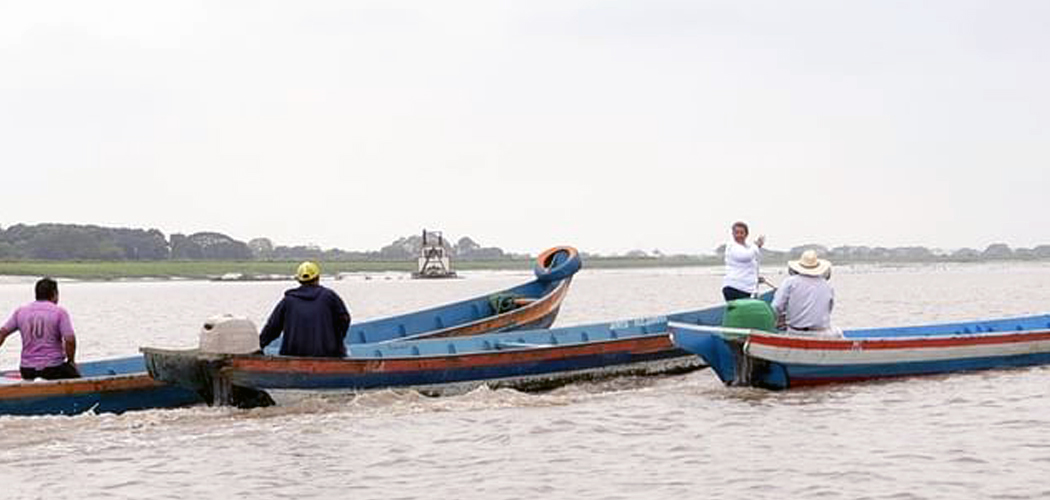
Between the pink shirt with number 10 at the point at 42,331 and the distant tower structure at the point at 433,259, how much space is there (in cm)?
11011

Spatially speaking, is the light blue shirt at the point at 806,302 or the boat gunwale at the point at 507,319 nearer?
the light blue shirt at the point at 806,302

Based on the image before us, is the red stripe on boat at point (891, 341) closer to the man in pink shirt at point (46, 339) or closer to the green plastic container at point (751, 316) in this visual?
the green plastic container at point (751, 316)

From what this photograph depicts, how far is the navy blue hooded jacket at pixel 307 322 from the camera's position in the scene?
16766 mm

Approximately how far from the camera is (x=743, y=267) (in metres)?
20.1

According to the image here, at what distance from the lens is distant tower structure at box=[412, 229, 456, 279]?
420 feet

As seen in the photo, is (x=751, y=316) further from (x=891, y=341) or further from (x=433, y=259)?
(x=433, y=259)

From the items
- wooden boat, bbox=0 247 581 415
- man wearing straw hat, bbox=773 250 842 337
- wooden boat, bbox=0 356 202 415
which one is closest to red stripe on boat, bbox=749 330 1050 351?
man wearing straw hat, bbox=773 250 842 337

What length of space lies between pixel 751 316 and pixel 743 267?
2.46 metres

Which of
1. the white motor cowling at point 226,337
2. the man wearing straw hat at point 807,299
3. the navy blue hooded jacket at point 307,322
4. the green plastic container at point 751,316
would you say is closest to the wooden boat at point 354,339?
the white motor cowling at point 226,337

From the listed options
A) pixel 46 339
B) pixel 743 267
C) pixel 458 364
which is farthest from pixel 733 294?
pixel 46 339

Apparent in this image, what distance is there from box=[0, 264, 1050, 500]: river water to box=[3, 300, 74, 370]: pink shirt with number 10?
1063 mm

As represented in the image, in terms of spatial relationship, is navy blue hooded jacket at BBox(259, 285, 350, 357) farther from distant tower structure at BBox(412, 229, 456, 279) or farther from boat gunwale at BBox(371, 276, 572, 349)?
distant tower structure at BBox(412, 229, 456, 279)

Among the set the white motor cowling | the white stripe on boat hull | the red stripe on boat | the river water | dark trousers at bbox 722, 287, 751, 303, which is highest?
dark trousers at bbox 722, 287, 751, 303

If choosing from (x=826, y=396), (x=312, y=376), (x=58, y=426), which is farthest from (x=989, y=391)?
(x=58, y=426)
